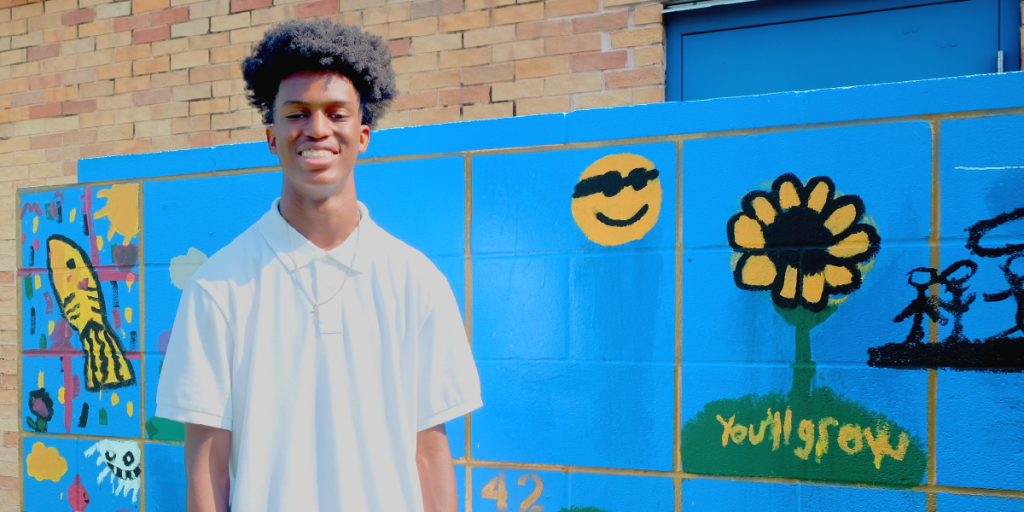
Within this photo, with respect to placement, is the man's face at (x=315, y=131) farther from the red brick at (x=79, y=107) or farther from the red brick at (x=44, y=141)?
the red brick at (x=44, y=141)

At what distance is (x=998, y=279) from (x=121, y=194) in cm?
324

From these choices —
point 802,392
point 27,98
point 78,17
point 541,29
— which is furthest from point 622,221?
point 27,98

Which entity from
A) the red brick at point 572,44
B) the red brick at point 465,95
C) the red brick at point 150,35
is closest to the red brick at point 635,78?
the red brick at point 572,44

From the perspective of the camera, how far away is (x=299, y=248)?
1.70 meters

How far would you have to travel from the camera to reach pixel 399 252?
69.6 inches

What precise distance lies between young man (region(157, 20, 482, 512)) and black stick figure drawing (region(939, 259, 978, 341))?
1.46 m

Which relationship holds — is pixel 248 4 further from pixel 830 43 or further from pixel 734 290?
pixel 734 290

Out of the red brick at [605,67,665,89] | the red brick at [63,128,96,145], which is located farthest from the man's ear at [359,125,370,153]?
the red brick at [63,128,96,145]

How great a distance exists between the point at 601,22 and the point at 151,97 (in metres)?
2.55

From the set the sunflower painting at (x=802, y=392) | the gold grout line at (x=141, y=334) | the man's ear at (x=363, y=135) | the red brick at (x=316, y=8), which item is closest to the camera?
the man's ear at (x=363, y=135)

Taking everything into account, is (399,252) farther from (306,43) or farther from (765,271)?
(765,271)

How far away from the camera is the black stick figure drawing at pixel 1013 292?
215 cm

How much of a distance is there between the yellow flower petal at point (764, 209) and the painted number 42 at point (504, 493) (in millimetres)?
1146

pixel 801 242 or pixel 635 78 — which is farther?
pixel 635 78
